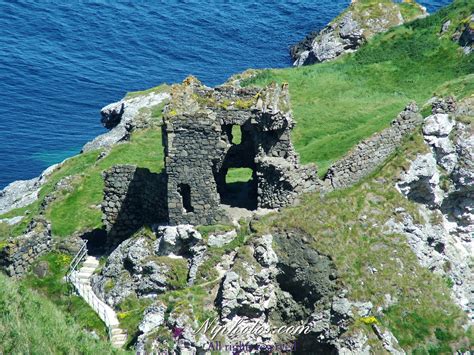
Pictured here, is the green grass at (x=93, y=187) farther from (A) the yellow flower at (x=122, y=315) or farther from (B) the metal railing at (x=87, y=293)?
(A) the yellow flower at (x=122, y=315)

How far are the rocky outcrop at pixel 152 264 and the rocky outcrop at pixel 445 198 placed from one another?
8877 mm

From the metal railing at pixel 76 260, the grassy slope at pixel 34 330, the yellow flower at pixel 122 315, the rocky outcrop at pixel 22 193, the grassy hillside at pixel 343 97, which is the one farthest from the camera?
the rocky outcrop at pixel 22 193

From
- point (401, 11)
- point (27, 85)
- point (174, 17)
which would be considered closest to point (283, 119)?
point (401, 11)

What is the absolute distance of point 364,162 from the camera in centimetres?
4934

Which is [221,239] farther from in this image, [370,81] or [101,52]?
[101,52]

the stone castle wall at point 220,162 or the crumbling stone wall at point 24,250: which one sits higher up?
the stone castle wall at point 220,162

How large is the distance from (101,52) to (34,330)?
3690 inches

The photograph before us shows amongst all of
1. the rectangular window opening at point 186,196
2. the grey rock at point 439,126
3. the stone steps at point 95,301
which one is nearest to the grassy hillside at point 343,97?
the stone steps at point 95,301

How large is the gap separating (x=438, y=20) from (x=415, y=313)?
34.3 meters

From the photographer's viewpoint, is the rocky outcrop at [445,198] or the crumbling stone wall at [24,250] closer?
the rocky outcrop at [445,198]

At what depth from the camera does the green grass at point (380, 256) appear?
145 feet

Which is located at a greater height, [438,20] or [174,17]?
[174,17]

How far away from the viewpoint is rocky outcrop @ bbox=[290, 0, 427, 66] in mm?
82438

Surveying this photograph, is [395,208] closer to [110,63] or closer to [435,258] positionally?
[435,258]
